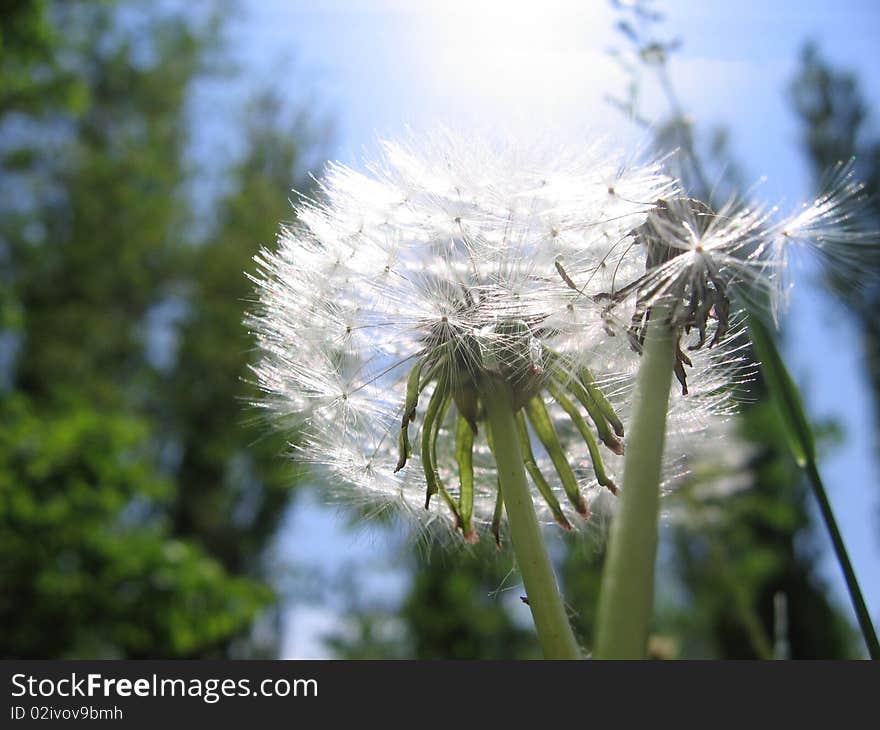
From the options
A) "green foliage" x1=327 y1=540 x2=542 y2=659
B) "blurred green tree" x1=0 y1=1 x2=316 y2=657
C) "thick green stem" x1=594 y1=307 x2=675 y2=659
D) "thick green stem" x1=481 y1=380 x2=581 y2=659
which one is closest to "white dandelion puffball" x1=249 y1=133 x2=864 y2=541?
"thick green stem" x1=481 y1=380 x2=581 y2=659

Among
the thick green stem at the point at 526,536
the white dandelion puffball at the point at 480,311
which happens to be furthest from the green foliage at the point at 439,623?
the thick green stem at the point at 526,536

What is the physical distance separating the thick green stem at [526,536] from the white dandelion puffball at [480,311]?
1.8 inches

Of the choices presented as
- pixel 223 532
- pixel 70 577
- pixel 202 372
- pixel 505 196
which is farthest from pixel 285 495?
pixel 505 196

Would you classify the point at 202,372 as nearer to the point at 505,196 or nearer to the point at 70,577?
the point at 70,577

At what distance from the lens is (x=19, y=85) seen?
6.74 m

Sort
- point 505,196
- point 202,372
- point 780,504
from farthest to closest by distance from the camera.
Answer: point 202,372 → point 780,504 → point 505,196

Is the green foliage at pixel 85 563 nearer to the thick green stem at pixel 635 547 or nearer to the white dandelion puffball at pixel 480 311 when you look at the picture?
the white dandelion puffball at pixel 480 311

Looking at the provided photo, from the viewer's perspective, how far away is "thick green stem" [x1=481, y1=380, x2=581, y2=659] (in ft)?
3.35

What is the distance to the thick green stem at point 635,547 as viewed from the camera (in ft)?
2.81

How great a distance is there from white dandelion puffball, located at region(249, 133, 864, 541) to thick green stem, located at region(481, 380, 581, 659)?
0.15 ft

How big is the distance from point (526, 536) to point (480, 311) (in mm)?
362

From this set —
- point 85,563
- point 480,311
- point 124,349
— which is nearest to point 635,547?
point 480,311

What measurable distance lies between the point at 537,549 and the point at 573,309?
36 cm

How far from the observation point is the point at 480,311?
1.31m
